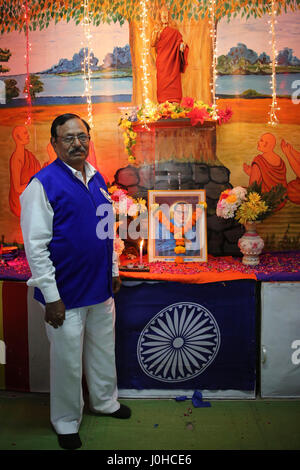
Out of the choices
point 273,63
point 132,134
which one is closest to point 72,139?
point 132,134

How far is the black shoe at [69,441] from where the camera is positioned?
2.58m

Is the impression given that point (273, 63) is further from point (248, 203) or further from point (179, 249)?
point (179, 249)

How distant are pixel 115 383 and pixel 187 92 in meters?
2.33

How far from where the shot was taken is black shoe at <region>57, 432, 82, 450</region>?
2.58 metres

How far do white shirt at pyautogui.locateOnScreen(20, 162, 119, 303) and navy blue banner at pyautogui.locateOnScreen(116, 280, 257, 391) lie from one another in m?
0.76

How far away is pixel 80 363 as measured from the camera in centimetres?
264

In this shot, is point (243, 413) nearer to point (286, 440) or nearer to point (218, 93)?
point (286, 440)

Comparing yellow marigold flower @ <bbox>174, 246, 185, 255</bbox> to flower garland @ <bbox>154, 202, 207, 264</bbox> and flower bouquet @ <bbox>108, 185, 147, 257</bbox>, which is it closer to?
flower garland @ <bbox>154, 202, 207, 264</bbox>

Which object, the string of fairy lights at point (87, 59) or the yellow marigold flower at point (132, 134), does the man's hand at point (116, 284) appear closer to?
the yellow marigold flower at point (132, 134)

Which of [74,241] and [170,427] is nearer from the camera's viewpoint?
[74,241]

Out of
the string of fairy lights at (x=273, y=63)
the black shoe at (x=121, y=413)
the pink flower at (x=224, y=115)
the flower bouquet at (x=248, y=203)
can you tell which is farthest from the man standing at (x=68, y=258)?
the string of fairy lights at (x=273, y=63)

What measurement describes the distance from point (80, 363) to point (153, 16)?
2757 mm

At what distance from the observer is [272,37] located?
3607 mm

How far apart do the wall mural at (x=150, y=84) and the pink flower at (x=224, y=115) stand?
0.64ft
